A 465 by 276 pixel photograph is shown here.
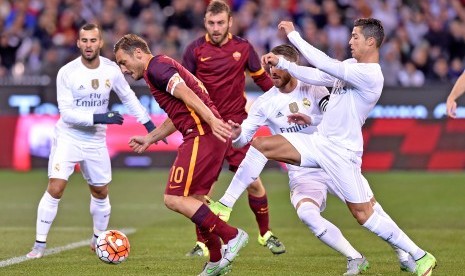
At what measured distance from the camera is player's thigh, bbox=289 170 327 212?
1135 cm

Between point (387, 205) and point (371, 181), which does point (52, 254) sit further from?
point (371, 181)

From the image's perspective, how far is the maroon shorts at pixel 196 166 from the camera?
10.2 metres

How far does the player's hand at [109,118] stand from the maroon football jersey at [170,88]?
1735mm

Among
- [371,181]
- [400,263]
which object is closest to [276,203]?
[371,181]

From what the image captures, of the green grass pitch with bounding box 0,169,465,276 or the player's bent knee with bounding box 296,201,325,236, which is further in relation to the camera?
the green grass pitch with bounding box 0,169,465,276

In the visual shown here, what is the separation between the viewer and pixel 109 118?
12133 millimetres

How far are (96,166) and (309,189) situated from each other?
8.65 ft

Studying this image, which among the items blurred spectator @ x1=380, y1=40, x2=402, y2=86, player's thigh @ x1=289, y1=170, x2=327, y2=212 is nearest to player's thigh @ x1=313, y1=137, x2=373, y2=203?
player's thigh @ x1=289, y1=170, x2=327, y2=212

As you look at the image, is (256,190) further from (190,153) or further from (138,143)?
(190,153)

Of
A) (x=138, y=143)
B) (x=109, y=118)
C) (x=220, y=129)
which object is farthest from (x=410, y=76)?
(x=220, y=129)

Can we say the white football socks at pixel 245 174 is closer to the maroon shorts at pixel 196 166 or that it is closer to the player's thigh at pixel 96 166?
the maroon shorts at pixel 196 166

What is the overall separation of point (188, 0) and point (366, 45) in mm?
15778

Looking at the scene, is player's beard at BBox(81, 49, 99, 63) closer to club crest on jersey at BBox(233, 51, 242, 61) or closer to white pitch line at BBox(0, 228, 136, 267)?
club crest on jersey at BBox(233, 51, 242, 61)

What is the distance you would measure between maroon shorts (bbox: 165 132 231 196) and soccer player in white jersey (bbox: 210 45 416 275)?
459 millimetres
